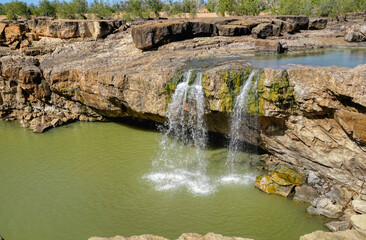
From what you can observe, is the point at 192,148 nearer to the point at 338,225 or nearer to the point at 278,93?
the point at 278,93

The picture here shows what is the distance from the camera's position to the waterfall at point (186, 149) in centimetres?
1182

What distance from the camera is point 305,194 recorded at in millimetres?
10484

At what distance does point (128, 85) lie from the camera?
1448cm

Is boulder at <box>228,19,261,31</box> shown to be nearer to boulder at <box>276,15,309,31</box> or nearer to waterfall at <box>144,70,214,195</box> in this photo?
boulder at <box>276,15,309,31</box>

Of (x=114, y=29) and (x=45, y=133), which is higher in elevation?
(x=114, y=29)

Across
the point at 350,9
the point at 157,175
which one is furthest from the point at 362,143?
the point at 350,9

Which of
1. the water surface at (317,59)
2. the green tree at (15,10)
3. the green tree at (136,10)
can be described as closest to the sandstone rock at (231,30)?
the water surface at (317,59)

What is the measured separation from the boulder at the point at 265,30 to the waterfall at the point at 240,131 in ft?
35.1

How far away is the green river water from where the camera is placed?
30.7 feet

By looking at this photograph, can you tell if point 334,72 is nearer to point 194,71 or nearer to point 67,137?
point 194,71

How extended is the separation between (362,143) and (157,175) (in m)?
8.03

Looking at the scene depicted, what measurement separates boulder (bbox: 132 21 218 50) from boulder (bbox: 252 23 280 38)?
3.98 metres

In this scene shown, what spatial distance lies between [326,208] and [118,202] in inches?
295

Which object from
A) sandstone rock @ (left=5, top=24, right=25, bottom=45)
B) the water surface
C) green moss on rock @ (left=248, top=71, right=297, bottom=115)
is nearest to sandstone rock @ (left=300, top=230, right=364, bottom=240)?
green moss on rock @ (left=248, top=71, right=297, bottom=115)
